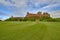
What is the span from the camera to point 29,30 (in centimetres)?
168

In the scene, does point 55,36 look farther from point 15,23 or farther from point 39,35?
point 15,23

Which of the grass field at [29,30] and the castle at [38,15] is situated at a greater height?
the castle at [38,15]

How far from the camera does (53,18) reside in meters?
1.78

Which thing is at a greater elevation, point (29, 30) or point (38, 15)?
point (38, 15)

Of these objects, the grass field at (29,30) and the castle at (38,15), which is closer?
the grass field at (29,30)

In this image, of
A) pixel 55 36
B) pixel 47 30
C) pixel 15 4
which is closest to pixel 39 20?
pixel 47 30

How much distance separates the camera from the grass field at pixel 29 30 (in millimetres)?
1609

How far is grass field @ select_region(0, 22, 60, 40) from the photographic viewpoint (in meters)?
1.61

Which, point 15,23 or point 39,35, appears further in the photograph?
point 15,23

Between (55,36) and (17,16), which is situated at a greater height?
(17,16)

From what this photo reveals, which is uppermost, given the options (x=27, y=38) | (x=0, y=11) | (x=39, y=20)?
(x=0, y=11)

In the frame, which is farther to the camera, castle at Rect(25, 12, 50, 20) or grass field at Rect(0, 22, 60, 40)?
castle at Rect(25, 12, 50, 20)

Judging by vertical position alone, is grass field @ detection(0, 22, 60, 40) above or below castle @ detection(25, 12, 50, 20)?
below

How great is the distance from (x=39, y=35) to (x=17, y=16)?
0.50m
